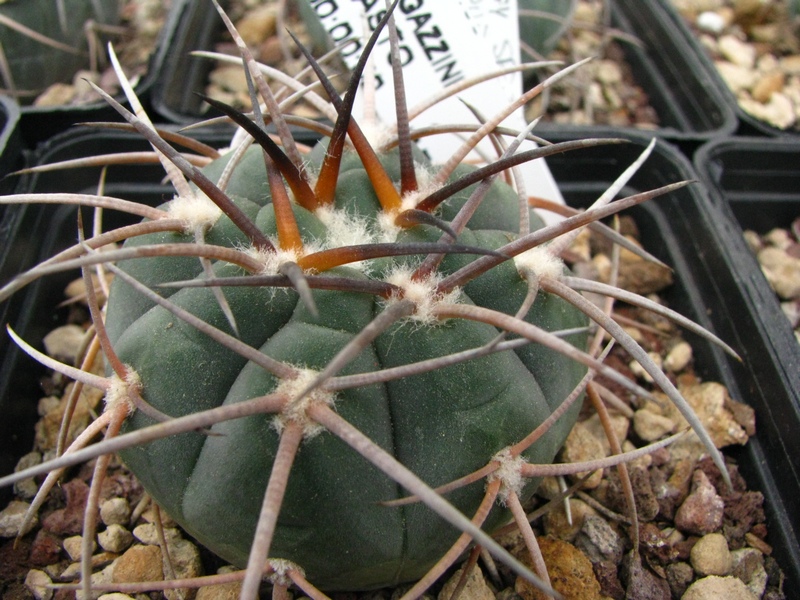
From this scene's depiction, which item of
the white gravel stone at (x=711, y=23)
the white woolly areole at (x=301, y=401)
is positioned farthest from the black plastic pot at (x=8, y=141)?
the white gravel stone at (x=711, y=23)

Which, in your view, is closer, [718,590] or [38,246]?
[718,590]

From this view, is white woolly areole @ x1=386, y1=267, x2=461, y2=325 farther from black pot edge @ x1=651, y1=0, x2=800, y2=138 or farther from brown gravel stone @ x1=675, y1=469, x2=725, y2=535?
black pot edge @ x1=651, y1=0, x2=800, y2=138

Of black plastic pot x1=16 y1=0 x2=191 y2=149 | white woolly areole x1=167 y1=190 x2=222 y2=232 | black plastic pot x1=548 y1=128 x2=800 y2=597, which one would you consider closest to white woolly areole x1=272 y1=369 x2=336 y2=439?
white woolly areole x1=167 y1=190 x2=222 y2=232

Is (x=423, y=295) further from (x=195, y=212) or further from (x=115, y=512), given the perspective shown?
(x=115, y=512)

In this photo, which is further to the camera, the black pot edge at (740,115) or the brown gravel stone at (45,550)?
the black pot edge at (740,115)

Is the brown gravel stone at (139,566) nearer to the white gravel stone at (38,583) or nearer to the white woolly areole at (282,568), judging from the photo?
the white gravel stone at (38,583)

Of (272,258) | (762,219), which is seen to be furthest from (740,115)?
(272,258)
